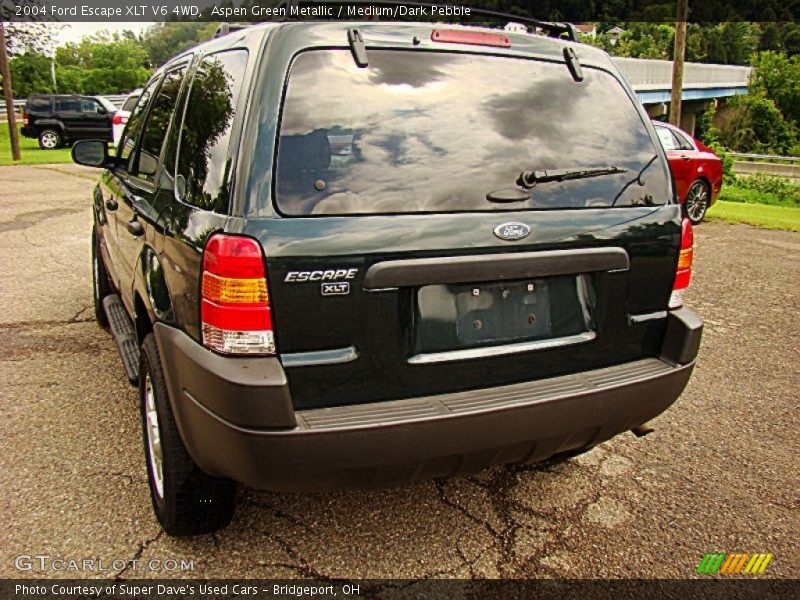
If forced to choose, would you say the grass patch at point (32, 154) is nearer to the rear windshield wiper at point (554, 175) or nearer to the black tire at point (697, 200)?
the black tire at point (697, 200)

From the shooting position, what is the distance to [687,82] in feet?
170

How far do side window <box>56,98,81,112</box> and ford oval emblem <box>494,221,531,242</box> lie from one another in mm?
27159

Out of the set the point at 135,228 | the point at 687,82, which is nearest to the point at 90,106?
the point at 135,228

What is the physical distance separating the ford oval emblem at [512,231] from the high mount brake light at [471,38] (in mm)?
710

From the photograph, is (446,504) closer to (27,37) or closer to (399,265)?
(399,265)

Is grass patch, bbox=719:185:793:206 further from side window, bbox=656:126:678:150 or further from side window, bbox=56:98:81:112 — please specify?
side window, bbox=56:98:81:112

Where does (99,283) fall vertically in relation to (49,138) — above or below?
above

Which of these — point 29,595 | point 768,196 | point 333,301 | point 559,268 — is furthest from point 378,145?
point 768,196

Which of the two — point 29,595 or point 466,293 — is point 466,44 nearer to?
point 466,293

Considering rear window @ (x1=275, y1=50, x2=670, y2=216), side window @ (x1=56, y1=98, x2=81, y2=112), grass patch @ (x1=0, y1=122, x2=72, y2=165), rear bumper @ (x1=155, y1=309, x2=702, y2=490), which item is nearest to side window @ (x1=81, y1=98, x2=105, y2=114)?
side window @ (x1=56, y1=98, x2=81, y2=112)

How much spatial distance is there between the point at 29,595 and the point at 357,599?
1132mm

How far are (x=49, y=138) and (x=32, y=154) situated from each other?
3234 millimetres

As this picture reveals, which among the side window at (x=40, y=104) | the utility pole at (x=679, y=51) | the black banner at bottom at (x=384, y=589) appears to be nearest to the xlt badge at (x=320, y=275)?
the black banner at bottom at (x=384, y=589)

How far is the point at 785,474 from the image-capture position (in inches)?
127
